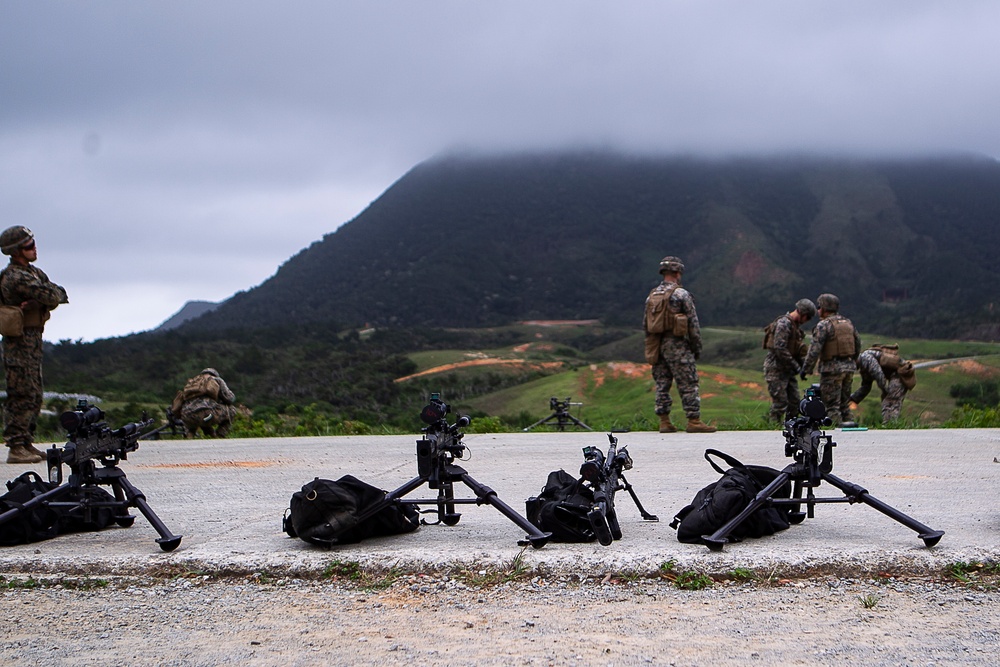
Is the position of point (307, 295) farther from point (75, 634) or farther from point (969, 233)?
point (75, 634)

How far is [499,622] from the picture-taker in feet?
15.5

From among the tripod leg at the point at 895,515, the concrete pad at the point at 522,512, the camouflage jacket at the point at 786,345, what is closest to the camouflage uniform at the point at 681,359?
the concrete pad at the point at 522,512

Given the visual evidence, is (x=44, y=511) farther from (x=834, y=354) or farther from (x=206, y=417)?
(x=834, y=354)

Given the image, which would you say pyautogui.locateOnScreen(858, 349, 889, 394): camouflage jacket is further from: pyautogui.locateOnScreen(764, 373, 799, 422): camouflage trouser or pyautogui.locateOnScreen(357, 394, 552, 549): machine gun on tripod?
pyautogui.locateOnScreen(357, 394, 552, 549): machine gun on tripod

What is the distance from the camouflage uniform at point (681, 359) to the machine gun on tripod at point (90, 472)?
8241 millimetres

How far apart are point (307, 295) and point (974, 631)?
106m

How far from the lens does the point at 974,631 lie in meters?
4.42

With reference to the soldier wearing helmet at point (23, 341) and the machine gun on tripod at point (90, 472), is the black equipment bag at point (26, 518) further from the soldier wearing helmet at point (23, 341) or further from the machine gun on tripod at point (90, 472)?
the soldier wearing helmet at point (23, 341)

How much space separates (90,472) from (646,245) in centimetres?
12115

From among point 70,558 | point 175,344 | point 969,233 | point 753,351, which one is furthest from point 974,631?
point 969,233

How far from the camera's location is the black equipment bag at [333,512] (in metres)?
5.86

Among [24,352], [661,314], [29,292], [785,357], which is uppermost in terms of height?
[29,292]

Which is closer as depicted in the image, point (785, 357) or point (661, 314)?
point (661, 314)

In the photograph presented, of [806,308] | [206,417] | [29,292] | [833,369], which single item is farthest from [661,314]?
[29,292]
